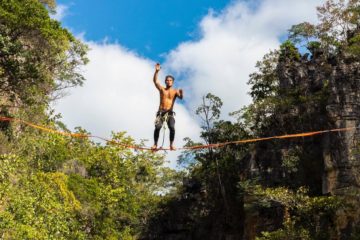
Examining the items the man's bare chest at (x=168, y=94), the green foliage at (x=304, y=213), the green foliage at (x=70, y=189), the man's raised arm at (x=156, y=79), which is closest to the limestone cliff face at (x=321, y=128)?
the green foliage at (x=304, y=213)

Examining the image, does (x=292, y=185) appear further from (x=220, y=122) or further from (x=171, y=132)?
(x=171, y=132)

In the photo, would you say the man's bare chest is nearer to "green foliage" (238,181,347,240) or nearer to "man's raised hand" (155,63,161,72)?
"man's raised hand" (155,63,161,72)

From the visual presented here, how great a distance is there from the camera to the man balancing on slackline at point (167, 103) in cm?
815

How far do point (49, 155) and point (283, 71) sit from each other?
14.1 metres

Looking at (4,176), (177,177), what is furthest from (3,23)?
(177,177)

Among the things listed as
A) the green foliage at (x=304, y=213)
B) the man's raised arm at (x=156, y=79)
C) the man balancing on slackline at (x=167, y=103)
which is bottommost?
the green foliage at (x=304, y=213)

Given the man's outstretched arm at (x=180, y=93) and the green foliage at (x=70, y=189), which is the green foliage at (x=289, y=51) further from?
the man's outstretched arm at (x=180, y=93)

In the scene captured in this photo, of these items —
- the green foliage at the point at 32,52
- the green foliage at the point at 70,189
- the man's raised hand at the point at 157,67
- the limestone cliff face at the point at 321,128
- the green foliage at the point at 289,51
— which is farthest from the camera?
the green foliage at the point at 289,51

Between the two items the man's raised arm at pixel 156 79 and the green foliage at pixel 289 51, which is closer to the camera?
the man's raised arm at pixel 156 79

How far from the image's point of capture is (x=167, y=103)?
27.0ft

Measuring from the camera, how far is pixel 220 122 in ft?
89.8

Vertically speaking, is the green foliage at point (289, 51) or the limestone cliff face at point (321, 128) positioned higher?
the green foliage at point (289, 51)

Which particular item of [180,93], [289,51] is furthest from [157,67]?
[289,51]

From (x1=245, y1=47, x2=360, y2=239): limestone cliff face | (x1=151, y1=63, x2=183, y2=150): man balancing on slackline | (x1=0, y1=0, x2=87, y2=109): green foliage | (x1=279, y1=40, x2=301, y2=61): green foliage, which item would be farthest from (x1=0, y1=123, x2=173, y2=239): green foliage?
(x1=279, y1=40, x2=301, y2=61): green foliage
